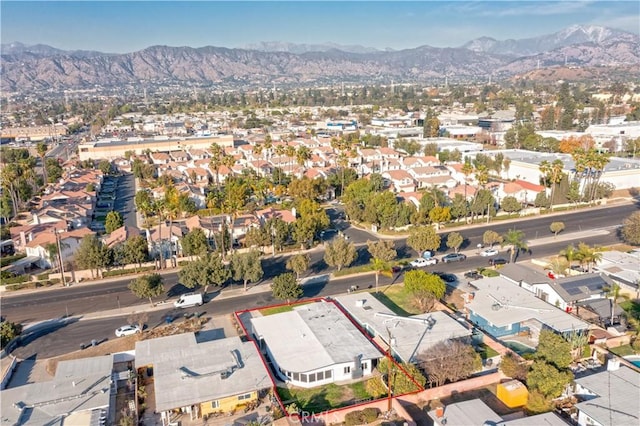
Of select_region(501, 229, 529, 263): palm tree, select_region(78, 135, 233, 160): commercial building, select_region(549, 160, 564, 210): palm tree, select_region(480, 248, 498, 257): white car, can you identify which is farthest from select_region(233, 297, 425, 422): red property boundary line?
select_region(78, 135, 233, 160): commercial building

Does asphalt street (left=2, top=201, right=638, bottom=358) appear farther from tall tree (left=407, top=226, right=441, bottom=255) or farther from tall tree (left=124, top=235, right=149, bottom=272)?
tall tree (left=407, top=226, right=441, bottom=255)

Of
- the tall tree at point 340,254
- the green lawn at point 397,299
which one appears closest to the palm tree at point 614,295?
the green lawn at point 397,299

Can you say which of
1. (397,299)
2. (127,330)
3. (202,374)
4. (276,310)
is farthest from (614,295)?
(127,330)

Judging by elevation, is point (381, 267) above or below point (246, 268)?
below

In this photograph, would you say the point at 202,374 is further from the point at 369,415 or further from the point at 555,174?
the point at 555,174

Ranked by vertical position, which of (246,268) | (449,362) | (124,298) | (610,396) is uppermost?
(246,268)

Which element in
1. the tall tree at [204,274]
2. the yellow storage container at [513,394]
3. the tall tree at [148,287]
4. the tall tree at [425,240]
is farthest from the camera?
the tall tree at [425,240]

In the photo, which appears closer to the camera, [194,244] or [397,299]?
[397,299]

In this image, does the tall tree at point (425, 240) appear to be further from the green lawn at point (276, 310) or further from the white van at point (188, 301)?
the white van at point (188, 301)
